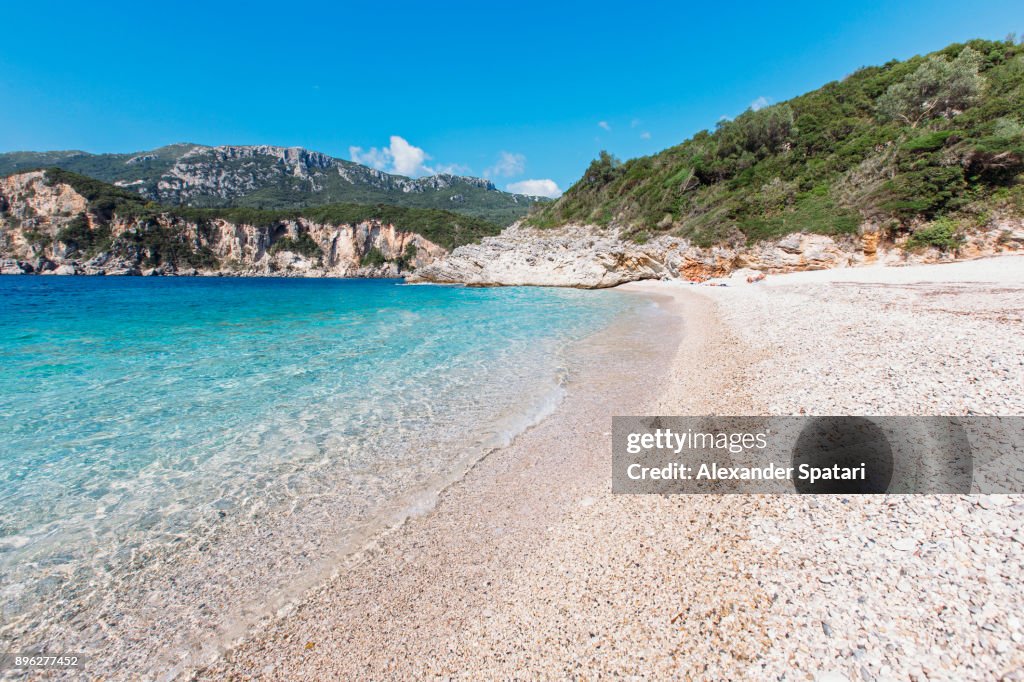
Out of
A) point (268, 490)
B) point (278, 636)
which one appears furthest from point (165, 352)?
point (278, 636)

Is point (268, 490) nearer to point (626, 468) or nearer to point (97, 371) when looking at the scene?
point (626, 468)

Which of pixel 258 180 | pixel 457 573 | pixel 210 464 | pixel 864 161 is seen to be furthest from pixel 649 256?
pixel 258 180

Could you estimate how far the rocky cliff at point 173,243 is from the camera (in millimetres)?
81750

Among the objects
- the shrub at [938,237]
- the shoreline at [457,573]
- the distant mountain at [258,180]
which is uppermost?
the distant mountain at [258,180]

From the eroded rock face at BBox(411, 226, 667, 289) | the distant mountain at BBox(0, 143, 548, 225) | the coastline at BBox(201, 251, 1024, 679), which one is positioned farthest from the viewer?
the distant mountain at BBox(0, 143, 548, 225)

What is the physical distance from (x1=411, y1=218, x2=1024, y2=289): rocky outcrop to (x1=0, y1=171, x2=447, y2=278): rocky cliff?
4832 cm

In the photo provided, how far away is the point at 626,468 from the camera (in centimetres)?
450

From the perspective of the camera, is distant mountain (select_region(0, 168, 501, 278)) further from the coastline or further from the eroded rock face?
the coastline

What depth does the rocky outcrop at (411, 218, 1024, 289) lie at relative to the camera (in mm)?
19062

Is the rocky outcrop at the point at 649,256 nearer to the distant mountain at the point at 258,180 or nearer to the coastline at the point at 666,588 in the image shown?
the coastline at the point at 666,588

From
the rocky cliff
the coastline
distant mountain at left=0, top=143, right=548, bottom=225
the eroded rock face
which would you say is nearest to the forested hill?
the eroded rock face

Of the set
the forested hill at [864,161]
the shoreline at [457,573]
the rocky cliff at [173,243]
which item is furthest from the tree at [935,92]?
the rocky cliff at [173,243]

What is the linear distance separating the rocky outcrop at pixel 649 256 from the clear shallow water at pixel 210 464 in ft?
74.2

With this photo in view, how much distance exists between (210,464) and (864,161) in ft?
122
